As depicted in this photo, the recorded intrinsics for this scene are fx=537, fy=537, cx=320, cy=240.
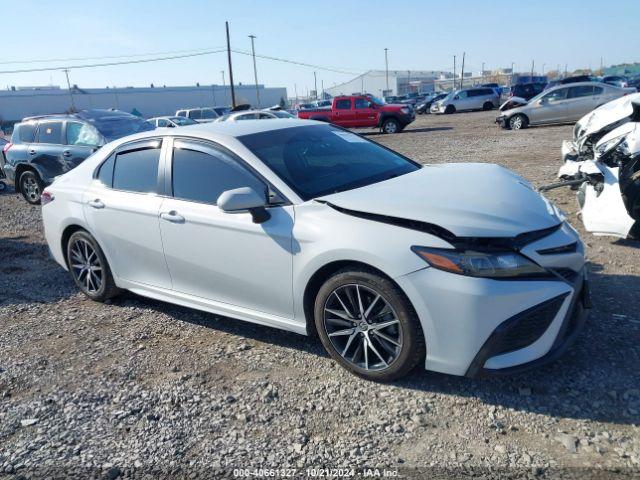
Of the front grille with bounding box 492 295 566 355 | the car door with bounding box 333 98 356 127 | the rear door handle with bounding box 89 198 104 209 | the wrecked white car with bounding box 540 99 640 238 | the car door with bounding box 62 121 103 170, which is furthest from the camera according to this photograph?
the car door with bounding box 333 98 356 127

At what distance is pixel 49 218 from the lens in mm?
5312

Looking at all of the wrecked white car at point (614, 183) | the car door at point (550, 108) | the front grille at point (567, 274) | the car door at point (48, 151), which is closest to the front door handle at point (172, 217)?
the front grille at point (567, 274)

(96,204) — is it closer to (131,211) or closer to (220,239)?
(131,211)

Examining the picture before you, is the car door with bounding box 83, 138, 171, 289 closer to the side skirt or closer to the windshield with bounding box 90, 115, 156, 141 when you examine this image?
the side skirt

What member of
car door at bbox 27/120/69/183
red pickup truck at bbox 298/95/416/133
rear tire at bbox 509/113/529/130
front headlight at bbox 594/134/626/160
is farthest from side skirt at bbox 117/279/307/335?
red pickup truck at bbox 298/95/416/133

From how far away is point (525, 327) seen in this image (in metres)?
2.90

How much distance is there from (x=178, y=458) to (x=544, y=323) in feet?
6.92

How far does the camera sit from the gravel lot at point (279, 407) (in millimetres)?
2730

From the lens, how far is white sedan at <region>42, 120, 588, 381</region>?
2924 millimetres

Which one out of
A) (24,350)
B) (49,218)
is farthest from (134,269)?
(49,218)

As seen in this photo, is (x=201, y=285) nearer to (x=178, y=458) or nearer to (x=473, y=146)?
(x=178, y=458)

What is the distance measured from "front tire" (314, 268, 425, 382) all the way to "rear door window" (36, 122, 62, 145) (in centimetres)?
935

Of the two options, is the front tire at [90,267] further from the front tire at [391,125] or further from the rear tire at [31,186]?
the front tire at [391,125]

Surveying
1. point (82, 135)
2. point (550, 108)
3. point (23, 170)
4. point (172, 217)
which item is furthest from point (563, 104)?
point (172, 217)
